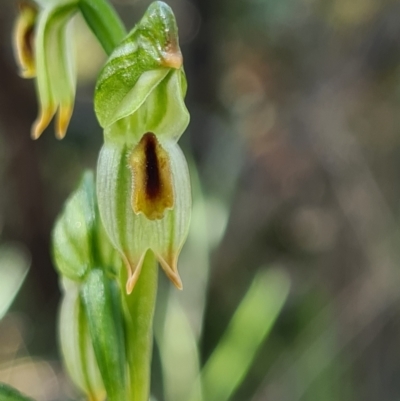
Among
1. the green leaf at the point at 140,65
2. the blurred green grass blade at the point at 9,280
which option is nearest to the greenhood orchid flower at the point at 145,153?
the green leaf at the point at 140,65

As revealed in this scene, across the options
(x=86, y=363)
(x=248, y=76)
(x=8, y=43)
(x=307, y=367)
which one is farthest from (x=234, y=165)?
(x=86, y=363)

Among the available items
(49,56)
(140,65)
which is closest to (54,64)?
(49,56)

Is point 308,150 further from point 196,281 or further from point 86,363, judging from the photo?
point 86,363

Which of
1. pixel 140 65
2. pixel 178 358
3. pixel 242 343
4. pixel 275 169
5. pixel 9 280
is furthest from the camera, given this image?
pixel 275 169

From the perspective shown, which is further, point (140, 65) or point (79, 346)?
point (79, 346)

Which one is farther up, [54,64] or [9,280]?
[54,64]

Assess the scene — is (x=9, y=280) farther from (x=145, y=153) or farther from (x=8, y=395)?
(x=145, y=153)

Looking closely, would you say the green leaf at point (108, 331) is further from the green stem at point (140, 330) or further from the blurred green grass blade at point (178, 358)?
the blurred green grass blade at point (178, 358)
